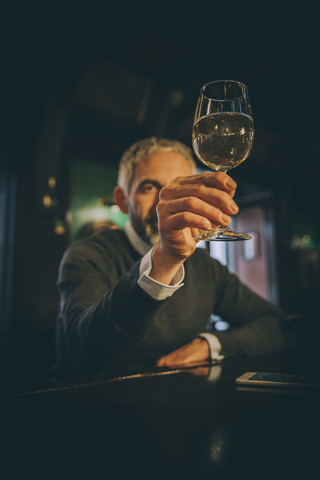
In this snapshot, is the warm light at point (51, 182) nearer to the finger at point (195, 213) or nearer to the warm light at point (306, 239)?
the finger at point (195, 213)

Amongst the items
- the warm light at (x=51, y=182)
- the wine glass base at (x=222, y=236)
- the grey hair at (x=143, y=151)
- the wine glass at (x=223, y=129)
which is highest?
the warm light at (x=51, y=182)

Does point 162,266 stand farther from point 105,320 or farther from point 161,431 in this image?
point 161,431

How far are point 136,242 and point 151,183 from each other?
25cm

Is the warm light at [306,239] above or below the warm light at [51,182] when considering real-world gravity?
below

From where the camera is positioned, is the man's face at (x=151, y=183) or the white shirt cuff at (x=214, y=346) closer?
the white shirt cuff at (x=214, y=346)

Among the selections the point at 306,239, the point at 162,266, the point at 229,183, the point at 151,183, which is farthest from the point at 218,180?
the point at 306,239

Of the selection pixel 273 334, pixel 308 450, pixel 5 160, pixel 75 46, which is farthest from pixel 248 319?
pixel 5 160

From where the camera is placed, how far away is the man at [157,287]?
0.72m

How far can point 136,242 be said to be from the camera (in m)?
1.43

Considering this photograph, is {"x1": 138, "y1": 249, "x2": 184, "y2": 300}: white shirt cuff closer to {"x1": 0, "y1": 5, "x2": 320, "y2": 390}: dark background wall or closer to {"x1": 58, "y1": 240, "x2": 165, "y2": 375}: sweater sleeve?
{"x1": 58, "y1": 240, "x2": 165, "y2": 375}: sweater sleeve

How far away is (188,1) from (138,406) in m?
3.01

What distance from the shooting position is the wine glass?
78cm

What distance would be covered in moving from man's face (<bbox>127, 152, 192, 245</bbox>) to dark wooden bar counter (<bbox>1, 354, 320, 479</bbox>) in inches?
28.5

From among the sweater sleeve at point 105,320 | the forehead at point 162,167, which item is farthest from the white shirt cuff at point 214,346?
the forehead at point 162,167
